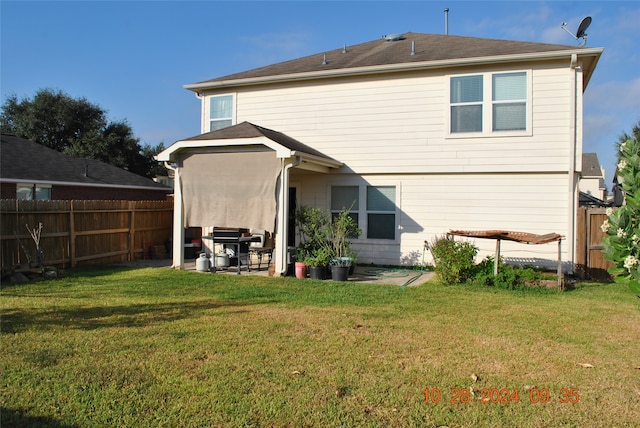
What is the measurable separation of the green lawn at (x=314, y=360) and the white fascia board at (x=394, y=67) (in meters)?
5.49

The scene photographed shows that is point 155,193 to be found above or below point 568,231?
above

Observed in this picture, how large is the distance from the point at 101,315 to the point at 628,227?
609 centimetres

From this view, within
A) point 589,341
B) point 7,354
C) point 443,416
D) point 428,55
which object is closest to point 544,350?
point 589,341

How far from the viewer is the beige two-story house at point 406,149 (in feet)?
34.2

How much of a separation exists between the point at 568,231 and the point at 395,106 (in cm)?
503

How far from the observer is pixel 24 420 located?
3.26 m

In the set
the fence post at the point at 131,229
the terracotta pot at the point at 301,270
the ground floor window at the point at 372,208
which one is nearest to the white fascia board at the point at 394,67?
the ground floor window at the point at 372,208

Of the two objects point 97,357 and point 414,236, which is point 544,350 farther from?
point 414,236

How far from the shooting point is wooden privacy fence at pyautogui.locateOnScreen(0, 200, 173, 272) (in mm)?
9734

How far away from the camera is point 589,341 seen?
5391mm

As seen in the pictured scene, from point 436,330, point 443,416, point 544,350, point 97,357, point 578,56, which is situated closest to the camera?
point 443,416

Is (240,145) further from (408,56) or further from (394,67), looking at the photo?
(408,56)

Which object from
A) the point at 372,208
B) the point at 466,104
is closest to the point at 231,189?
the point at 372,208
